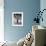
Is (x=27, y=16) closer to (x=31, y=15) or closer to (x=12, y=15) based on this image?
(x=31, y=15)

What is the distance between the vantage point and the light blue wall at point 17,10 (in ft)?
17.7

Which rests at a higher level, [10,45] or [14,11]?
[14,11]

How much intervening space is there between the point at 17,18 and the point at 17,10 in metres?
0.34

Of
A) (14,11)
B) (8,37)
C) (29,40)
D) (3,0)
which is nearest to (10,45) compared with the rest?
(29,40)

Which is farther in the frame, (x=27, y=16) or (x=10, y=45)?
(x=27, y=16)

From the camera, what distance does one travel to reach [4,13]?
17.9ft

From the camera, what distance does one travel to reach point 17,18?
551cm

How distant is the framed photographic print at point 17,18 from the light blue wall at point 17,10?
0.12m

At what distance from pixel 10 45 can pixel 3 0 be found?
2.30 meters

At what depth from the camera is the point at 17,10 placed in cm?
543

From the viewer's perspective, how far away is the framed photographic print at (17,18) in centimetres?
545

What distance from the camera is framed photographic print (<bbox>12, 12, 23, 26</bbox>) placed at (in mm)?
5452

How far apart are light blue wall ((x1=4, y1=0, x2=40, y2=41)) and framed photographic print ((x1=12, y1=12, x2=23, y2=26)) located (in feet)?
0.41

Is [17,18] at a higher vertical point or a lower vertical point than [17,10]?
lower
